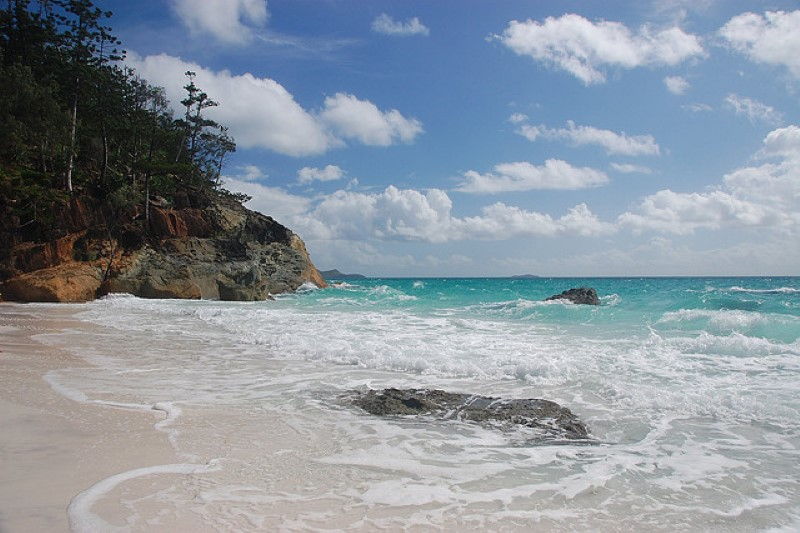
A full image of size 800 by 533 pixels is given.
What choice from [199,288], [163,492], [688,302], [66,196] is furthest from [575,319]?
[66,196]

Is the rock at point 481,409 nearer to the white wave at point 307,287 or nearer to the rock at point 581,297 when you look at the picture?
the rock at point 581,297

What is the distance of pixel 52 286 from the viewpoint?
23406 millimetres

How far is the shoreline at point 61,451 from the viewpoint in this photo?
3242 mm

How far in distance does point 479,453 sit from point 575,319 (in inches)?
591

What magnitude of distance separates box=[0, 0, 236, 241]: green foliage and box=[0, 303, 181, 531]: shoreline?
86.1 feet

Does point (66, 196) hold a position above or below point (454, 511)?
above

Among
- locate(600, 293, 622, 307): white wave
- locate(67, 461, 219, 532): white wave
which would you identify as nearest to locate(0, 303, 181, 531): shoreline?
locate(67, 461, 219, 532): white wave

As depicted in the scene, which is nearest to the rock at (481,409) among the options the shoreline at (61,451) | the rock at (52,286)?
the shoreline at (61,451)

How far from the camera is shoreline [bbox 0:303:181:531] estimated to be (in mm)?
3242

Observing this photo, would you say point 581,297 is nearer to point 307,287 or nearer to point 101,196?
point 307,287

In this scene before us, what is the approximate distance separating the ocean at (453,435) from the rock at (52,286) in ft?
45.7

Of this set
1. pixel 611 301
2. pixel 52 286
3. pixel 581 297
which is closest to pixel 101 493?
pixel 52 286

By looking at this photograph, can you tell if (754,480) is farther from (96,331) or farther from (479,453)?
(96,331)

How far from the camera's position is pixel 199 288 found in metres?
29.6
